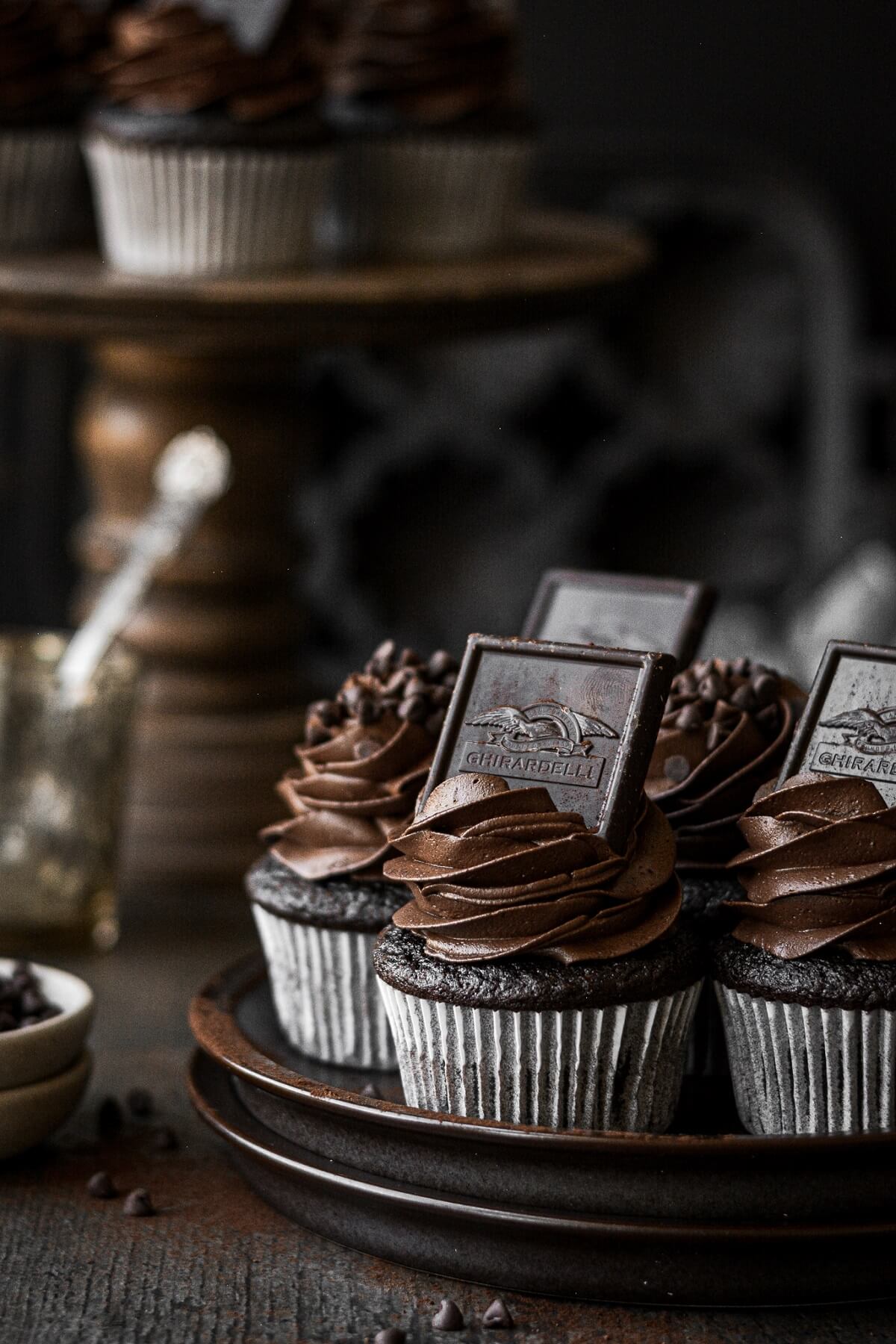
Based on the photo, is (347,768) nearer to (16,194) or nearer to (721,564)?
(16,194)

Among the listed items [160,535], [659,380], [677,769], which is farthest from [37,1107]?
[659,380]

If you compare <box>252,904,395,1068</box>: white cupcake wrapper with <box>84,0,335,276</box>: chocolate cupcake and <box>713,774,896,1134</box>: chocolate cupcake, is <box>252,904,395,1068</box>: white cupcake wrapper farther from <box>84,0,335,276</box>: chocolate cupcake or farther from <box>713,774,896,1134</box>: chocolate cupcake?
<box>84,0,335,276</box>: chocolate cupcake

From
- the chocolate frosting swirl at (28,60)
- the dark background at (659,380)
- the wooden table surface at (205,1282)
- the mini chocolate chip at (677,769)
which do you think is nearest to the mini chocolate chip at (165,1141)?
the wooden table surface at (205,1282)

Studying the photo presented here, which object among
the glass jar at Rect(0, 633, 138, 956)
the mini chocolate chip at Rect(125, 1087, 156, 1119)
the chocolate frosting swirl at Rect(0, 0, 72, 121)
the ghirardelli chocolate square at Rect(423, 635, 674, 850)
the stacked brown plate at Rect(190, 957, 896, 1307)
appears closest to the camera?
the stacked brown plate at Rect(190, 957, 896, 1307)

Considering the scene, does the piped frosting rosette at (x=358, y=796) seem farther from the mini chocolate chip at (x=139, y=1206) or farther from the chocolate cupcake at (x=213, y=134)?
the chocolate cupcake at (x=213, y=134)

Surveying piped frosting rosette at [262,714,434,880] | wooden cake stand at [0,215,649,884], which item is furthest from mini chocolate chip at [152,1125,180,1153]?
wooden cake stand at [0,215,649,884]

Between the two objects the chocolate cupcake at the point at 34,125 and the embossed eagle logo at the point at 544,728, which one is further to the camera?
the chocolate cupcake at the point at 34,125

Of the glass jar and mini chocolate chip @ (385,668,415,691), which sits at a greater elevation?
mini chocolate chip @ (385,668,415,691)
